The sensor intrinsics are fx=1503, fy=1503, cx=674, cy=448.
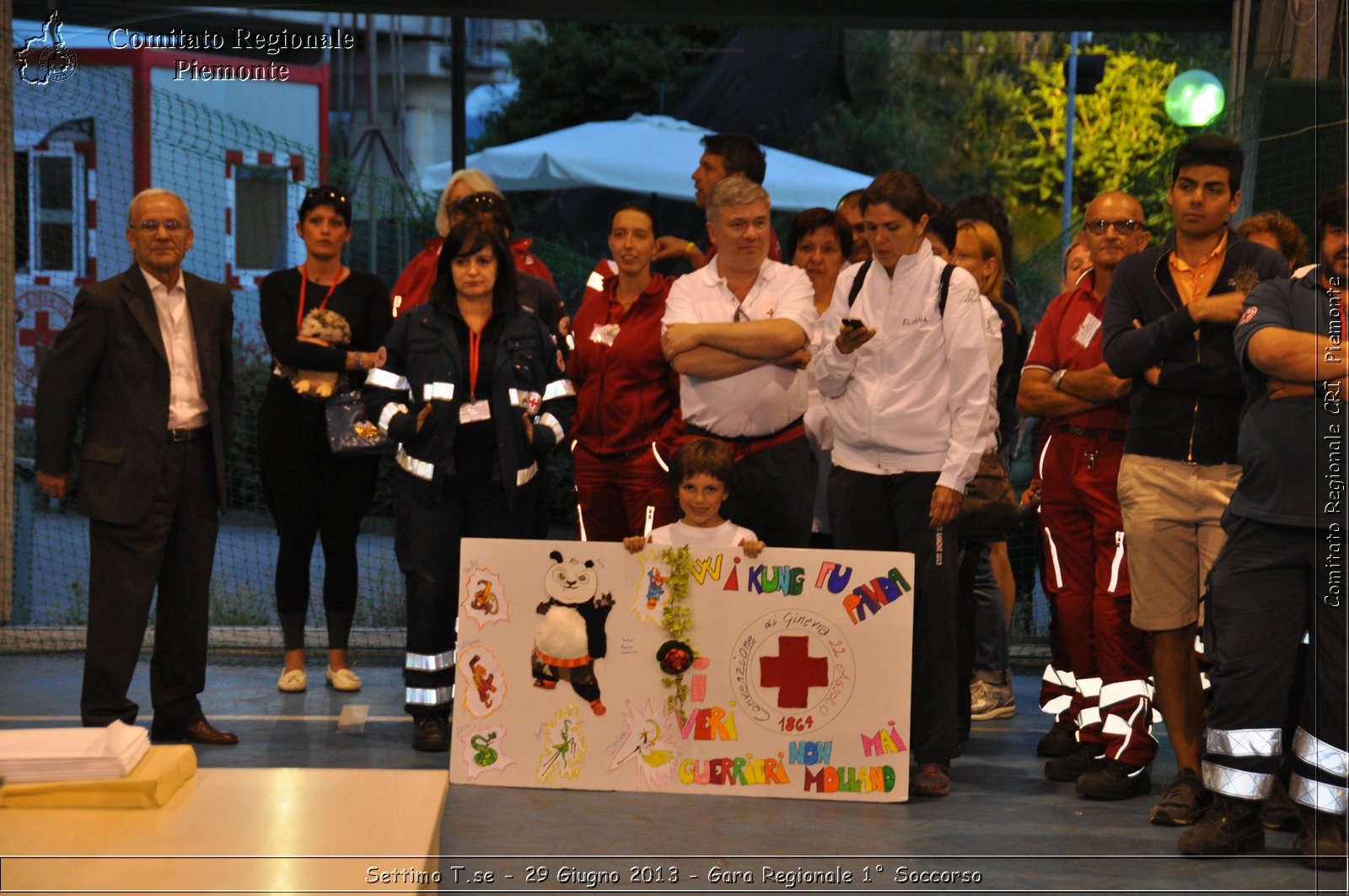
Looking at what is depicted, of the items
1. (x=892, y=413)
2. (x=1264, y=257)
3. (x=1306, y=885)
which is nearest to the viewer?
(x=1306, y=885)

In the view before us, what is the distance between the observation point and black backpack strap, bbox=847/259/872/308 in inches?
193

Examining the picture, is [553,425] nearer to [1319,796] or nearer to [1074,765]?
[1074,765]

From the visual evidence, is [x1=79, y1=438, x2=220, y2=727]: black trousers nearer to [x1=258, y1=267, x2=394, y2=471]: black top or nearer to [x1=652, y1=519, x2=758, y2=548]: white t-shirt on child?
[x1=258, y1=267, x2=394, y2=471]: black top

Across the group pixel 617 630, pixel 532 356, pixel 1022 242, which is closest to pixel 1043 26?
pixel 532 356

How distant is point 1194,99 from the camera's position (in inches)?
367

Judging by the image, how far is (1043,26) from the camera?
23.1 feet

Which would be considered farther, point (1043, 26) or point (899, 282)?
point (1043, 26)

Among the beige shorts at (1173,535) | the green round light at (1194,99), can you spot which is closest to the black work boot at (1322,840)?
the beige shorts at (1173,535)

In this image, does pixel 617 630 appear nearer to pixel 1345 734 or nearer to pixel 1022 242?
pixel 1345 734

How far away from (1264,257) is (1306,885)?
1.78 metres

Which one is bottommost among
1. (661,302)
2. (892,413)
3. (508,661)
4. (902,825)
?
(902,825)

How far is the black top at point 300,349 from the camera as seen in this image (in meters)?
5.90

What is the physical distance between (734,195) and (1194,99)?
17.4ft

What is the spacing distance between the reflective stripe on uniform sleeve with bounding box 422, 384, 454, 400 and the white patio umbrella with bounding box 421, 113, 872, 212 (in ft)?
22.7
